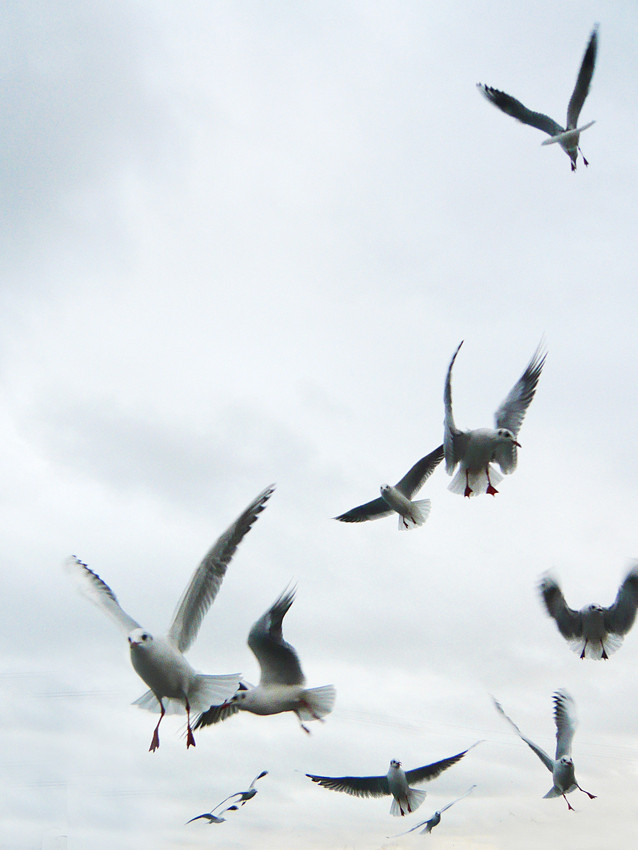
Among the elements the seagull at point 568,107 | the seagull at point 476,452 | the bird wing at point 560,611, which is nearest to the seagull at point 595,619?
the bird wing at point 560,611

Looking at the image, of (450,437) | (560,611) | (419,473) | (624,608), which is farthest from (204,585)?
(419,473)

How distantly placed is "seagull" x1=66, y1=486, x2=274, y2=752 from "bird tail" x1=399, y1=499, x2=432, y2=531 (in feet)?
13.1

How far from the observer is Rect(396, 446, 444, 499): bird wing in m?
11.8

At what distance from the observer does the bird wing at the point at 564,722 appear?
1150cm

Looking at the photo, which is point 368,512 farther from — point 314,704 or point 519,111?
point 519,111

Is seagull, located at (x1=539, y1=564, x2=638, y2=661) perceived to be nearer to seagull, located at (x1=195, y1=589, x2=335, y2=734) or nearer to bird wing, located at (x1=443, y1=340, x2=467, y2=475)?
bird wing, located at (x1=443, y1=340, x2=467, y2=475)

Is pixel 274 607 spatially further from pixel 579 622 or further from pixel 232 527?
pixel 579 622

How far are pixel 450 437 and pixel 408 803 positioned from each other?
194 inches

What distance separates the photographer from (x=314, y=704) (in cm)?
924

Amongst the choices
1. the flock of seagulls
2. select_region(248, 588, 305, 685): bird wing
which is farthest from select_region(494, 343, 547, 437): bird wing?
select_region(248, 588, 305, 685): bird wing

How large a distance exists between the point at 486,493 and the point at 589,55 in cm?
489

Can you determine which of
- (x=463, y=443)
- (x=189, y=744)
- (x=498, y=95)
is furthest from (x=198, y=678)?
(x=498, y=95)

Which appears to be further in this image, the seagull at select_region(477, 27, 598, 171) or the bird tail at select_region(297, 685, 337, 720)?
the seagull at select_region(477, 27, 598, 171)

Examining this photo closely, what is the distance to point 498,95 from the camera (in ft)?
35.4
